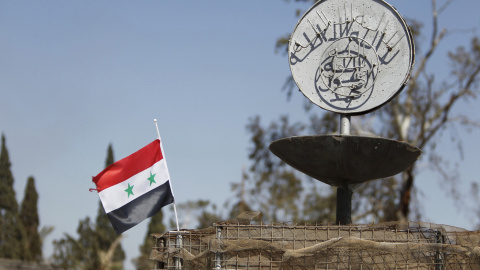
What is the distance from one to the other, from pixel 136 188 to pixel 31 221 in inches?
1624

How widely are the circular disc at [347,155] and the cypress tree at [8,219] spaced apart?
41641 millimetres

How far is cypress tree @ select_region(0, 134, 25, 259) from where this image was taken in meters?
47.0

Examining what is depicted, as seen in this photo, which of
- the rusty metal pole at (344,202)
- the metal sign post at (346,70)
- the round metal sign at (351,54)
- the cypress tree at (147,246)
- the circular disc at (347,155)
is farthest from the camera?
the cypress tree at (147,246)

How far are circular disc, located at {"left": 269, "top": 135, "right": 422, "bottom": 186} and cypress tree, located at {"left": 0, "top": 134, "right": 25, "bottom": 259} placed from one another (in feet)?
137

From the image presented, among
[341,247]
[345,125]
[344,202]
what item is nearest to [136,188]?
[344,202]

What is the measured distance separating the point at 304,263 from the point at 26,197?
4468 cm

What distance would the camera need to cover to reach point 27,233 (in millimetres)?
48094

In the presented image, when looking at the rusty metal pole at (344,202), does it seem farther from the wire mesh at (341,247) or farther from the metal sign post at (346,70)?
the wire mesh at (341,247)

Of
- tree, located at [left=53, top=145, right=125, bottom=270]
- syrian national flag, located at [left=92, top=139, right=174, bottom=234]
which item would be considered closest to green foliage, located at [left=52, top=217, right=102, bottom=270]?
tree, located at [left=53, top=145, right=125, bottom=270]

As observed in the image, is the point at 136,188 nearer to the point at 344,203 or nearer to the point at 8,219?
the point at 344,203

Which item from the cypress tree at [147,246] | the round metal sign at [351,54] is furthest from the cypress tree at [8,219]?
the round metal sign at [351,54]

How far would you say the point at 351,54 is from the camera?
356 inches

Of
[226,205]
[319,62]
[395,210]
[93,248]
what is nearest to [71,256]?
[93,248]

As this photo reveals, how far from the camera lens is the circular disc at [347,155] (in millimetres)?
7957
